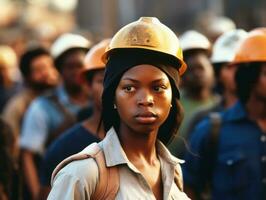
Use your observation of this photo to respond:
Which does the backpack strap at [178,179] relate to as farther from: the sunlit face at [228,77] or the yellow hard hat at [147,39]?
the sunlit face at [228,77]

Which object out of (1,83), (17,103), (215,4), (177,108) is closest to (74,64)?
(17,103)

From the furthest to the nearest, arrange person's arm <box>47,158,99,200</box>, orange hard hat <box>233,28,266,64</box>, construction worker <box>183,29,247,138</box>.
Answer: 1. construction worker <box>183,29,247,138</box>
2. orange hard hat <box>233,28,266,64</box>
3. person's arm <box>47,158,99,200</box>

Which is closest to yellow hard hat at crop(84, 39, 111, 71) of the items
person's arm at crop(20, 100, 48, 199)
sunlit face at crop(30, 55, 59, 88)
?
person's arm at crop(20, 100, 48, 199)

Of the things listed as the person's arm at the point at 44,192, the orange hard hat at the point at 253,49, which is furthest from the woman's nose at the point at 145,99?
the person's arm at the point at 44,192

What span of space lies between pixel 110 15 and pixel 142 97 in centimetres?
1207

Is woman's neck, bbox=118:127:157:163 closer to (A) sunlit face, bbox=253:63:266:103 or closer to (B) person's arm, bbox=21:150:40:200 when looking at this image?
(A) sunlit face, bbox=253:63:266:103

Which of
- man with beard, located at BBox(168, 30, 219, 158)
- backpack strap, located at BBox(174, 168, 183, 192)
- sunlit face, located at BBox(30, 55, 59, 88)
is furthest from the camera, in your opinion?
sunlit face, located at BBox(30, 55, 59, 88)

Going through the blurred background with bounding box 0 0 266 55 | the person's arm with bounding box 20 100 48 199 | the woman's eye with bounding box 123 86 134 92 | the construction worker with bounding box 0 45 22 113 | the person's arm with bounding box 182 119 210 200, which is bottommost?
the blurred background with bounding box 0 0 266 55

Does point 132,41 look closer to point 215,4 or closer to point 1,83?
point 1,83

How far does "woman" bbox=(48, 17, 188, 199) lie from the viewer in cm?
520

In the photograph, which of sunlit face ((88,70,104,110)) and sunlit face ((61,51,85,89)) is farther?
sunlit face ((61,51,85,89))

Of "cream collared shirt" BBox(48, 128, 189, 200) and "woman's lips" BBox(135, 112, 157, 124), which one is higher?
"woman's lips" BBox(135, 112, 157, 124)

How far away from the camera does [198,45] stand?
35.8 feet

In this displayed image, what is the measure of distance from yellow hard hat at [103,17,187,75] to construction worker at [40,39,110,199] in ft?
6.43
